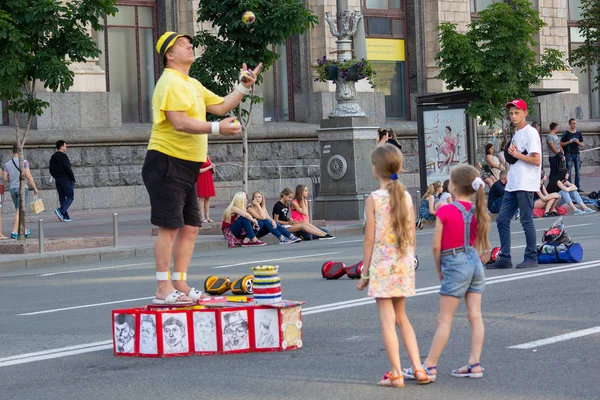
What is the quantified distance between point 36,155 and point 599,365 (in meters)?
22.5

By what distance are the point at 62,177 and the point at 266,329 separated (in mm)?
18167

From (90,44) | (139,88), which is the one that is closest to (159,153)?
(90,44)

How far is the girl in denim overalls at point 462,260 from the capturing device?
7398 millimetres

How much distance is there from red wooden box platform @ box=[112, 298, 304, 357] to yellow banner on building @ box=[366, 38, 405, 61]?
29.0m

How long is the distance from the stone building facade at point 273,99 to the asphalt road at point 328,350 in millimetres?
13483

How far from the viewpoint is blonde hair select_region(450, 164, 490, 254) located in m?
7.50

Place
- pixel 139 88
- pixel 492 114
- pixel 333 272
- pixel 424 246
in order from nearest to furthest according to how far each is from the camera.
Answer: pixel 333 272 < pixel 424 246 < pixel 492 114 < pixel 139 88

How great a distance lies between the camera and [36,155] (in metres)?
28.7

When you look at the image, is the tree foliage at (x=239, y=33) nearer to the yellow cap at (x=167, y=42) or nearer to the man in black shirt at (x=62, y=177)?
the man in black shirt at (x=62, y=177)

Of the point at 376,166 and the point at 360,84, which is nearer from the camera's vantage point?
the point at 376,166

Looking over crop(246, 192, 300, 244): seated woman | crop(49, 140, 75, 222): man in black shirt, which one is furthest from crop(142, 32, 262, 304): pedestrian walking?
crop(49, 140, 75, 222): man in black shirt

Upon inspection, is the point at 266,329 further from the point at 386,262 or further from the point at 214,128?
the point at 386,262

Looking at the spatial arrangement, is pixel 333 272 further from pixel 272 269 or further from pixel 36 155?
pixel 36 155

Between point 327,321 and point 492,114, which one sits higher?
point 492,114
